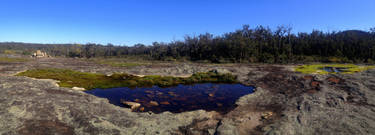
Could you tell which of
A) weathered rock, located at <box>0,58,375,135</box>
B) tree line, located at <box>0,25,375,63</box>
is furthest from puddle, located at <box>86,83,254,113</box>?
tree line, located at <box>0,25,375,63</box>

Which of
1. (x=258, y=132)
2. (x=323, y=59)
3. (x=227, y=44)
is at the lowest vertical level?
(x=258, y=132)

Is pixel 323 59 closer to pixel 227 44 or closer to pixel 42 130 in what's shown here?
pixel 227 44

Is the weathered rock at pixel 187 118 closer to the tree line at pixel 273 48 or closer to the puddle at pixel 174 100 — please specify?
the puddle at pixel 174 100

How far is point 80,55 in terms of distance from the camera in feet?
452

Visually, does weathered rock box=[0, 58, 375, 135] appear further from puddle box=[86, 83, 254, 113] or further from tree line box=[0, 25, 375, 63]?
tree line box=[0, 25, 375, 63]

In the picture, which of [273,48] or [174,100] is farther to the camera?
[273,48]

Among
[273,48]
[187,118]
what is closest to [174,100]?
[187,118]

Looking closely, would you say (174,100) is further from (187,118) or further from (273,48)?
(273,48)

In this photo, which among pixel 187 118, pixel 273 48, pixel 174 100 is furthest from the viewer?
pixel 273 48

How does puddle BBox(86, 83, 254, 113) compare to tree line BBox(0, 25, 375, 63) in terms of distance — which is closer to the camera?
puddle BBox(86, 83, 254, 113)

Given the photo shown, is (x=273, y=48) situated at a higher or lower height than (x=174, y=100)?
higher

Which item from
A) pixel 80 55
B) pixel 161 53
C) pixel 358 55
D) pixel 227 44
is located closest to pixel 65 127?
pixel 227 44

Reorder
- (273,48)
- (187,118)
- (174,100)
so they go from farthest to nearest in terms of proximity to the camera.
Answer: (273,48)
(174,100)
(187,118)

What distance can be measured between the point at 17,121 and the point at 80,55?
144258 mm
